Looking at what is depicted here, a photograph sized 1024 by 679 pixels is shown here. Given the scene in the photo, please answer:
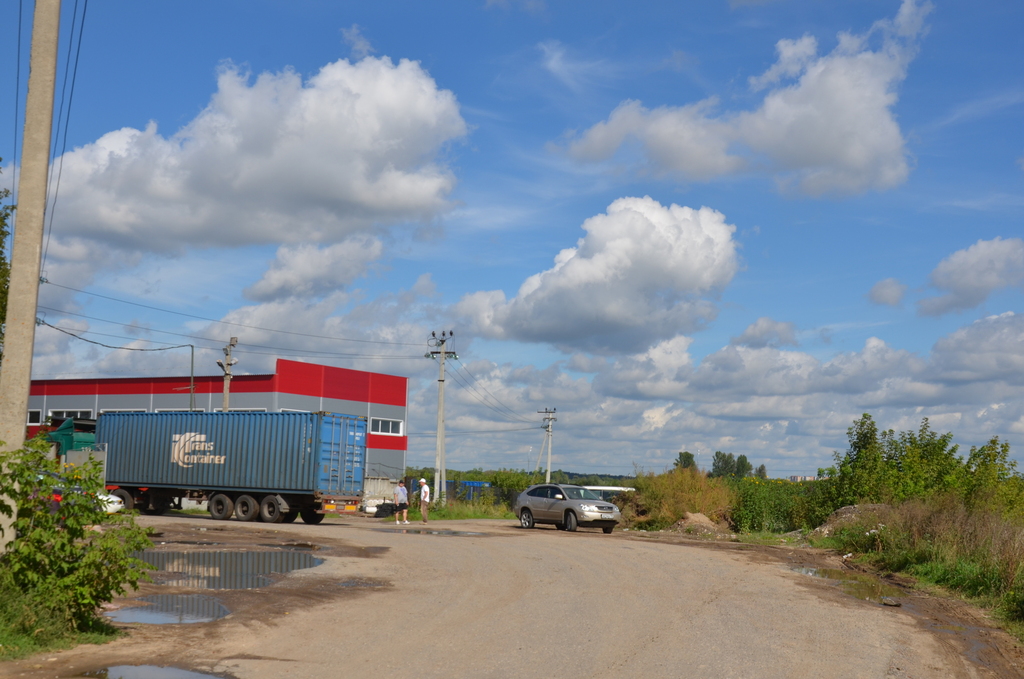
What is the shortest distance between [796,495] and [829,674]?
25.0 meters

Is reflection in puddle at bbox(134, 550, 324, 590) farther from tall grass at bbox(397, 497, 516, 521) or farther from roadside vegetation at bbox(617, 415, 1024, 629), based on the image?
tall grass at bbox(397, 497, 516, 521)

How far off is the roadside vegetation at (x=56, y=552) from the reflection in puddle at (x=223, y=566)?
410 centimetres

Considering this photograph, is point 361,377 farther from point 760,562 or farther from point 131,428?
point 760,562

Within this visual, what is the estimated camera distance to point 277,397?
5719cm

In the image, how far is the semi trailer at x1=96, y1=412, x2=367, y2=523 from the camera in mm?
29984

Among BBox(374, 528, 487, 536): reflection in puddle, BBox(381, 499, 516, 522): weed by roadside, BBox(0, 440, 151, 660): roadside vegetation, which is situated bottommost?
BBox(381, 499, 516, 522): weed by roadside

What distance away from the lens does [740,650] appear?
28.8ft

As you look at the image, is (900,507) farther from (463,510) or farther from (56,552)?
(463,510)

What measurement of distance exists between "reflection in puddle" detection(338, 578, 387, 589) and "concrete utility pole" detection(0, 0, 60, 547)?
220 inches

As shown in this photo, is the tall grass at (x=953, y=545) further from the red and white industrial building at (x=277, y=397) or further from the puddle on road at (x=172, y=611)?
the red and white industrial building at (x=277, y=397)

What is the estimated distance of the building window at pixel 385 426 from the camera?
210 feet

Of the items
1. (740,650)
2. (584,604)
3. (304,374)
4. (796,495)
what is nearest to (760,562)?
(584,604)

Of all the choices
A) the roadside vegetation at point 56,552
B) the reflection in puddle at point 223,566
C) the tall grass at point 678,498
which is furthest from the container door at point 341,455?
the roadside vegetation at point 56,552

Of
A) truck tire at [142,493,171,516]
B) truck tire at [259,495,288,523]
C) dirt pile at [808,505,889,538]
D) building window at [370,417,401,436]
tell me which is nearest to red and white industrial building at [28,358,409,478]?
building window at [370,417,401,436]
